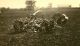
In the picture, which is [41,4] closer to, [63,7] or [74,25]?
[63,7]

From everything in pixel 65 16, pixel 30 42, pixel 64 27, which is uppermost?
pixel 65 16

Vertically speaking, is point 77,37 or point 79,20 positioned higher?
point 79,20

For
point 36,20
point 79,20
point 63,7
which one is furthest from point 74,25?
point 36,20

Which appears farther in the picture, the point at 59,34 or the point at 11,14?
the point at 11,14

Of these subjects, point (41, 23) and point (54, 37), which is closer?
point (54, 37)

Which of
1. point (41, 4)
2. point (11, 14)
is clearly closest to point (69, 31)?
point (41, 4)

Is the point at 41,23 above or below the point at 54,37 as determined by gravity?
above

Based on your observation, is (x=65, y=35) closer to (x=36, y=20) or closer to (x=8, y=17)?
(x=36, y=20)
